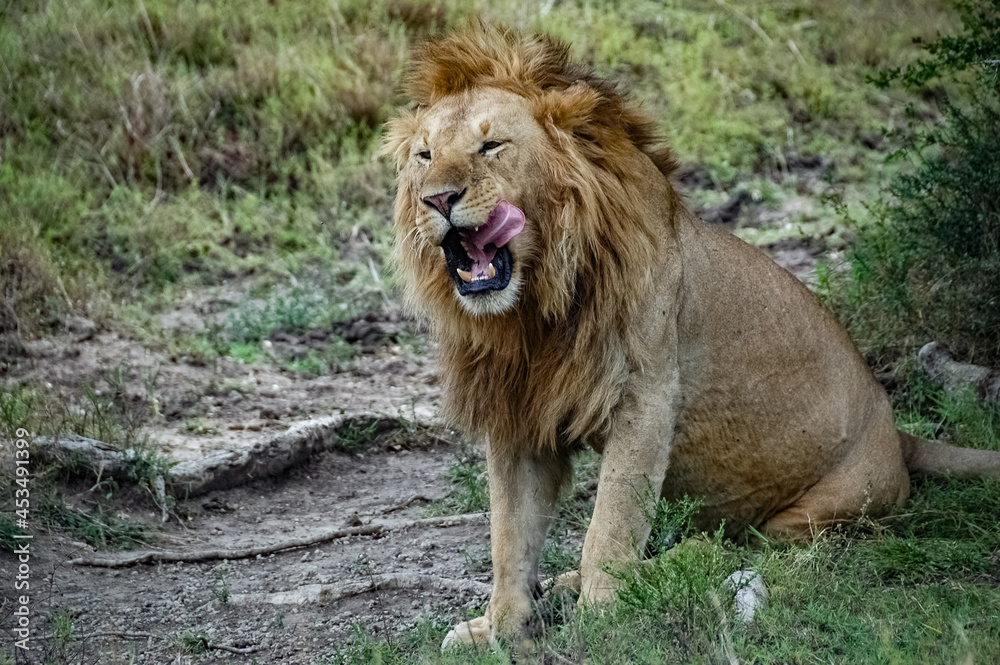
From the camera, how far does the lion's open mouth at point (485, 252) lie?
10.2ft

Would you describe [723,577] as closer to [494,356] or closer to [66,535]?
[494,356]

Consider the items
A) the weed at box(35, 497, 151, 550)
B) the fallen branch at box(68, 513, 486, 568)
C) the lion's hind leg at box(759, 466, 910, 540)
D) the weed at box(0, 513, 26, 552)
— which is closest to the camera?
the lion's hind leg at box(759, 466, 910, 540)

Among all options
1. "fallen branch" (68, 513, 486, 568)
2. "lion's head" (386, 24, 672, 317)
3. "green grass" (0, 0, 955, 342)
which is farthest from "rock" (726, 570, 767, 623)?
"green grass" (0, 0, 955, 342)

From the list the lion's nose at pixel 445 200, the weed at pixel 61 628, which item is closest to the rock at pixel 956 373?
the lion's nose at pixel 445 200

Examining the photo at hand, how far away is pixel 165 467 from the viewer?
471 centimetres

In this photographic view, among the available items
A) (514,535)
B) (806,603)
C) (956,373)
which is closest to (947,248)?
(956,373)

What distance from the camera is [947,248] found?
502 centimetres

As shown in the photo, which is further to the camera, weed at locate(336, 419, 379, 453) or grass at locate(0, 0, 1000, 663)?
weed at locate(336, 419, 379, 453)

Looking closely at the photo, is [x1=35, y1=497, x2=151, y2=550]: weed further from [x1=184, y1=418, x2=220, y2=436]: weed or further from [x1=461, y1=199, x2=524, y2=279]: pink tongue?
[x1=461, y1=199, x2=524, y2=279]: pink tongue

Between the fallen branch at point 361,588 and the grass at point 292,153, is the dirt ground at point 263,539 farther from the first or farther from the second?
the grass at point 292,153

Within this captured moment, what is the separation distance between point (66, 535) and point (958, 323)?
3.92 metres

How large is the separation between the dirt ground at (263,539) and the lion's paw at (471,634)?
22cm

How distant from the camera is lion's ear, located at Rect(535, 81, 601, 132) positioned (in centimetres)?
324

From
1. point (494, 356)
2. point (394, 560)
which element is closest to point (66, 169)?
point (394, 560)
